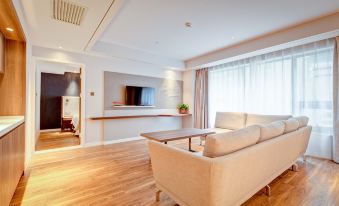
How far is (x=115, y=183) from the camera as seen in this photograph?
Answer: 7.53 feet

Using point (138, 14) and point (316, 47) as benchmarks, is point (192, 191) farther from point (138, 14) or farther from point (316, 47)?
point (316, 47)

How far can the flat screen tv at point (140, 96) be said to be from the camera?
4.67 m

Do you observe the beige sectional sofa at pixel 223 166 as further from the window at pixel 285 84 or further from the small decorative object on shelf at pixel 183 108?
the small decorative object on shelf at pixel 183 108

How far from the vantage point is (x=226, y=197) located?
138 cm

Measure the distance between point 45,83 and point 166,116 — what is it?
Answer: 4.71m

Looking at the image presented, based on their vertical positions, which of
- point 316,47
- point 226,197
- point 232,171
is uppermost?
point 316,47

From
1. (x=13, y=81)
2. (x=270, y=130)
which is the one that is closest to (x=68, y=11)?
(x=13, y=81)

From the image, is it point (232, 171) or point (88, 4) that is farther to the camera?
point (88, 4)

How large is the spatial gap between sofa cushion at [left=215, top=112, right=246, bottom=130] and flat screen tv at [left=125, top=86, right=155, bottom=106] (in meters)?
2.05

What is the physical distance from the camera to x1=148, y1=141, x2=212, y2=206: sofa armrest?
1304 mm

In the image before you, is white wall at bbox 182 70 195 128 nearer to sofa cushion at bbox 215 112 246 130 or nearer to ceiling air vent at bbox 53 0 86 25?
sofa cushion at bbox 215 112 246 130

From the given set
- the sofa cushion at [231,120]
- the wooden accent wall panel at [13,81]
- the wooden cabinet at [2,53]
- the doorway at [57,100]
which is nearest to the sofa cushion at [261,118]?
the sofa cushion at [231,120]

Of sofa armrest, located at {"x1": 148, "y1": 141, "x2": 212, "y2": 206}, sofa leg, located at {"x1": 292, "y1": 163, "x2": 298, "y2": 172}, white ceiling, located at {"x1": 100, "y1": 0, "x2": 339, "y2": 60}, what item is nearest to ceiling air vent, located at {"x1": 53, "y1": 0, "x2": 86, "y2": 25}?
white ceiling, located at {"x1": 100, "y1": 0, "x2": 339, "y2": 60}

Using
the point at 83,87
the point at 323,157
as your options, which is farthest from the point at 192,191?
the point at 83,87
